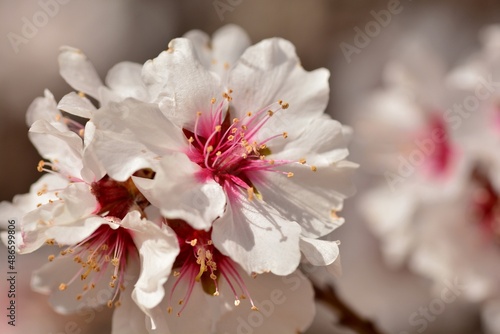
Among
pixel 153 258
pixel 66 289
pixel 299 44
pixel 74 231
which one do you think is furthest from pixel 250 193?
pixel 299 44

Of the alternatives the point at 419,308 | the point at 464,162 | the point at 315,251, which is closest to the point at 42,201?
the point at 315,251

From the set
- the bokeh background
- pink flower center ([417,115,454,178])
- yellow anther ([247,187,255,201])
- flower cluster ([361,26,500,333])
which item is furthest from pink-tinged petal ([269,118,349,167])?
the bokeh background

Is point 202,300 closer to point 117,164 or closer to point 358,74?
point 117,164

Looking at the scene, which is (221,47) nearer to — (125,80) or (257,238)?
(125,80)

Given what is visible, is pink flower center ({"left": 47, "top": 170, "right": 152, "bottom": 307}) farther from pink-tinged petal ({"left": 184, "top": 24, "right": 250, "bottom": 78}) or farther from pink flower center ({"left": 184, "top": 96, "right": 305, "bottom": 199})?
pink-tinged petal ({"left": 184, "top": 24, "right": 250, "bottom": 78})

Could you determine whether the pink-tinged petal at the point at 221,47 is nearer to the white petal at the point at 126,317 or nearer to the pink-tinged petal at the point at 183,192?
the pink-tinged petal at the point at 183,192
